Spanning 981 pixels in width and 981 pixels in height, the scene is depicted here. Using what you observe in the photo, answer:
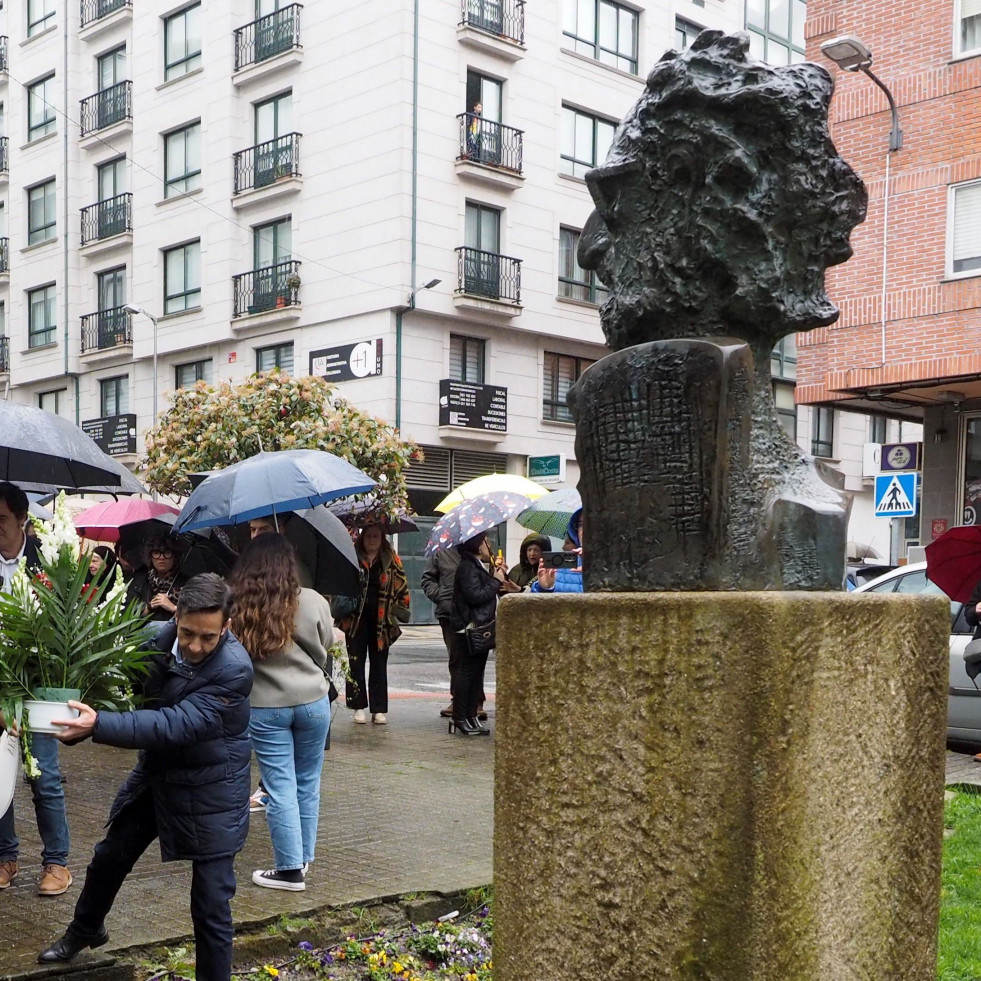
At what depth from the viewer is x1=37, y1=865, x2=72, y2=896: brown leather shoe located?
18.8 ft

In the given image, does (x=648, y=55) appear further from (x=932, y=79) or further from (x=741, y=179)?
(x=741, y=179)

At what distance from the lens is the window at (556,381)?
32250mm

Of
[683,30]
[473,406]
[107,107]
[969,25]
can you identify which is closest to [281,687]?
[969,25]

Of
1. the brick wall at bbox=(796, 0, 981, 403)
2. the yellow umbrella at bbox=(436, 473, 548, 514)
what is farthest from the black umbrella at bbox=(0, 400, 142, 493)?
the brick wall at bbox=(796, 0, 981, 403)

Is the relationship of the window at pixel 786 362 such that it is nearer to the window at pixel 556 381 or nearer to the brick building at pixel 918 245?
the window at pixel 556 381

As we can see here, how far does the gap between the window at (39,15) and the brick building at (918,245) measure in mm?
27061

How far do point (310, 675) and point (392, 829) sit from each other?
163cm

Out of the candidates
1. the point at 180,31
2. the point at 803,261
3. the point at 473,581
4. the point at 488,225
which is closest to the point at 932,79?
the point at 473,581

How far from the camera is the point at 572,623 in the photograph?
3125 millimetres

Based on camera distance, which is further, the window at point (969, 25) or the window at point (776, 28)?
the window at point (776, 28)

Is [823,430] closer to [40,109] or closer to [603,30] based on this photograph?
[603,30]

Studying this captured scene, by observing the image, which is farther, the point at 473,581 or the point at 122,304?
the point at 122,304

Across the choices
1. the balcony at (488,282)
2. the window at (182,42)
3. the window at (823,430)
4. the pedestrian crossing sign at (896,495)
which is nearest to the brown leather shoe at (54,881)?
the pedestrian crossing sign at (896,495)

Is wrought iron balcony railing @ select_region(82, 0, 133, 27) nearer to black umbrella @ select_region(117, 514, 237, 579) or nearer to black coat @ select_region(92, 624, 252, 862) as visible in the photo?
black umbrella @ select_region(117, 514, 237, 579)
